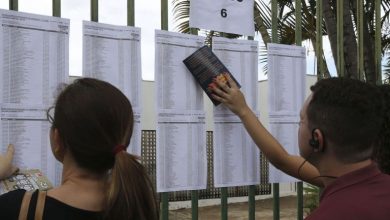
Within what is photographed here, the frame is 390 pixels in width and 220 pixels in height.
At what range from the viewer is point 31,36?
184 cm

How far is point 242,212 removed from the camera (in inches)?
645

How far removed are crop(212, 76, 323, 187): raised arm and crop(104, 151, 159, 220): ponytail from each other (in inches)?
33.5

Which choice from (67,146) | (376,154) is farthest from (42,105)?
(376,154)

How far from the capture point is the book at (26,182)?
1.68 m

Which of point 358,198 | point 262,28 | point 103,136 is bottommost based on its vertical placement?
point 358,198

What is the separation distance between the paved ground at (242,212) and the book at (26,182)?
42.1 feet

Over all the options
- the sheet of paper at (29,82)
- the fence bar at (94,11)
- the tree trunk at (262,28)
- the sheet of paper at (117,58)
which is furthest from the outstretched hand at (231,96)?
the tree trunk at (262,28)

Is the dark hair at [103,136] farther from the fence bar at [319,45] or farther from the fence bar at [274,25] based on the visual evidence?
the fence bar at [319,45]

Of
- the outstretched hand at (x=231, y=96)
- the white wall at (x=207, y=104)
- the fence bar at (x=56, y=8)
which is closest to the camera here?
the fence bar at (x=56, y=8)

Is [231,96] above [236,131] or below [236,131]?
above

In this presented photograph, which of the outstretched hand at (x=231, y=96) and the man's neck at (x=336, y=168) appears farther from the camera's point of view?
the outstretched hand at (x=231, y=96)

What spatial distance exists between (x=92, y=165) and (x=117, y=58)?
0.64 metres

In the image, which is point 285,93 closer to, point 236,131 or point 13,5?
point 236,131

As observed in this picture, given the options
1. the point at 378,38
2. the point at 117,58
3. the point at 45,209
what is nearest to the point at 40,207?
the point at 45,209
